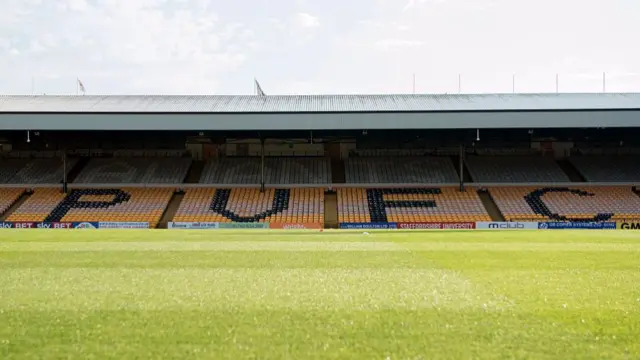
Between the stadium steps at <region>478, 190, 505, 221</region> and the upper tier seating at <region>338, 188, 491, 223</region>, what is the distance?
14.6 inches

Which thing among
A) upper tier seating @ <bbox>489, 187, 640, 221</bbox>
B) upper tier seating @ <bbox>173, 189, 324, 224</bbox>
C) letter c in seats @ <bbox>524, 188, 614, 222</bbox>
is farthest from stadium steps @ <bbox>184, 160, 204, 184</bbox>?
letter c in seats @ <bbox>524, 188, 614, 222</bbox>

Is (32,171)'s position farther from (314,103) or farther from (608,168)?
(608,168)

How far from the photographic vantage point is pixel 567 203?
135 feet

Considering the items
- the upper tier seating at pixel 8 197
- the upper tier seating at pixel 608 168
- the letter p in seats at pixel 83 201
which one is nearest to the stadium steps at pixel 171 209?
the letter p in seats at pixel 83 201

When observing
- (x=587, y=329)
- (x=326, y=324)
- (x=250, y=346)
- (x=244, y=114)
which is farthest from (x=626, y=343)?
(x=244, y=114)

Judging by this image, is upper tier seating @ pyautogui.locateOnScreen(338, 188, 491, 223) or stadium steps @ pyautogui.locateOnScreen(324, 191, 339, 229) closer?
stadium steps @ pyautogui.locateOnScreen(324, 191, 339, 229)

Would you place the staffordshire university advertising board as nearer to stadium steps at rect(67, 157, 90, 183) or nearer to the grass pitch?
the grass pitch

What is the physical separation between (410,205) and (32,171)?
28.7 meters

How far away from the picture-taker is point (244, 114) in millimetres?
39688

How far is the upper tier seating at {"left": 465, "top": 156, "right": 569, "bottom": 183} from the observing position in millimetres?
44531

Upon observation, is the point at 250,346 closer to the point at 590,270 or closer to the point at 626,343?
the point at 626,343

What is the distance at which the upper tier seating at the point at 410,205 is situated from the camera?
39062mm

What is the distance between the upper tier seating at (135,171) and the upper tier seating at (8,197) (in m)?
4.07

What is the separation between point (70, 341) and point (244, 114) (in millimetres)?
34210
